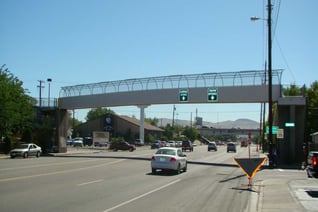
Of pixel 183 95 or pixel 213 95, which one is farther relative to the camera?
pixel 183 95

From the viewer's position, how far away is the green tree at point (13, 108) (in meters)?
50.5

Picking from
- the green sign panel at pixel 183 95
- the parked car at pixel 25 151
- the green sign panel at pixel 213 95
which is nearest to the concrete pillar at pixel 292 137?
the green sign panel at pixel 213 95

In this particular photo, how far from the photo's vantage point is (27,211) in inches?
447

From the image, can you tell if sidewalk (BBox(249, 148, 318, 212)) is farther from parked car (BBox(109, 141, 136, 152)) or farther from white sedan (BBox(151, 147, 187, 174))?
parked car (BBox(109, 141, 136, 152))

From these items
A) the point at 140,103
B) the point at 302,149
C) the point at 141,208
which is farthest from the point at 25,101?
the point at 141,208

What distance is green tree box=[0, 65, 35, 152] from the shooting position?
166 feet

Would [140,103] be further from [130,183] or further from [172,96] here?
[130,183]

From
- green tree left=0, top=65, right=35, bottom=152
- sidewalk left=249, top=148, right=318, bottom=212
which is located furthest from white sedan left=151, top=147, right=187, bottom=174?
green tree left=0, top=65, right=35, bottom=152

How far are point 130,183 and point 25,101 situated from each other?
129 feet

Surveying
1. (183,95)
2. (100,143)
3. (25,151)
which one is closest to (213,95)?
(183,95)

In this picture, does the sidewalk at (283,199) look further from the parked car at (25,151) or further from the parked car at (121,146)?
the parked car at (121,146)

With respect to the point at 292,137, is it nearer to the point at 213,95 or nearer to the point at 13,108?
the point at 213,95

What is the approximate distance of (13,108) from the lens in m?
51.1

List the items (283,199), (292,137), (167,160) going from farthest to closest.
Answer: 1. (292,137)
2. (167,160)
3. (283,199)
